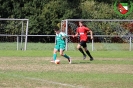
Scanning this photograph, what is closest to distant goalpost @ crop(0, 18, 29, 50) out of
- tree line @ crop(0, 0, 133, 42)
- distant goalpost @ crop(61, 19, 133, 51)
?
distant goalpost @ crop(61, 19, 133, 51)

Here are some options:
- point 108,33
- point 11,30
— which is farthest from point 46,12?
point 108,33

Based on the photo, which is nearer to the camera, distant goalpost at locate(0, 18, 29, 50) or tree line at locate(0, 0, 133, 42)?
distant goalpost at locate(0, 18, 29, 50)

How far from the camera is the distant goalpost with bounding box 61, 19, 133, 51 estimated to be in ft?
115

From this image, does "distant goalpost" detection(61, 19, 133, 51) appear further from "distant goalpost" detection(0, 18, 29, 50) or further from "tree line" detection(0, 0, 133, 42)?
"tree line" detection(0, 0, 133, 42)

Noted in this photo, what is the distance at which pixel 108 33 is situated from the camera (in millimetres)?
37219

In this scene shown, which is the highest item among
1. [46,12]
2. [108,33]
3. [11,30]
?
[46,12]

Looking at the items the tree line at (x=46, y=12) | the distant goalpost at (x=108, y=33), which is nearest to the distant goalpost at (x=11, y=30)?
the distant goalpost at (x=108, y=33)

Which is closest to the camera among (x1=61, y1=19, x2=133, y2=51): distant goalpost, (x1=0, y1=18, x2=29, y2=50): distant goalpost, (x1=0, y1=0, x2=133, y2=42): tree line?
(x1=61, y1=19, x2=133, y2=51): distant goalpost

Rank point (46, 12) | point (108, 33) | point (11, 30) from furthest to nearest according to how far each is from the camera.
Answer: point (46, 12)
point (11, 30)
point (108, 33)

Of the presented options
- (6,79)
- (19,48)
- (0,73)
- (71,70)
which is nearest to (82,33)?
(71,70)

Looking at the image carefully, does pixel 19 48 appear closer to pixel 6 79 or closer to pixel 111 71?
pixel 111 71

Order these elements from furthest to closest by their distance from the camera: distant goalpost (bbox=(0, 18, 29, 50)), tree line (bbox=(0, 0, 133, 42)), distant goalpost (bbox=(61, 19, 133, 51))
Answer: tree line (bbox=(0, 0, 133, 42))
distant goalpost (bbox=(0, 18, 29, 50))
distant goalpost (bbox=(61, 19, 133, 51))

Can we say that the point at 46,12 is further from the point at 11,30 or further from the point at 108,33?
the point at 108,33

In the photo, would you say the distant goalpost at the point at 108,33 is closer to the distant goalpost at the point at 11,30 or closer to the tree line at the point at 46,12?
the distant goalpost at the point at 11,30
